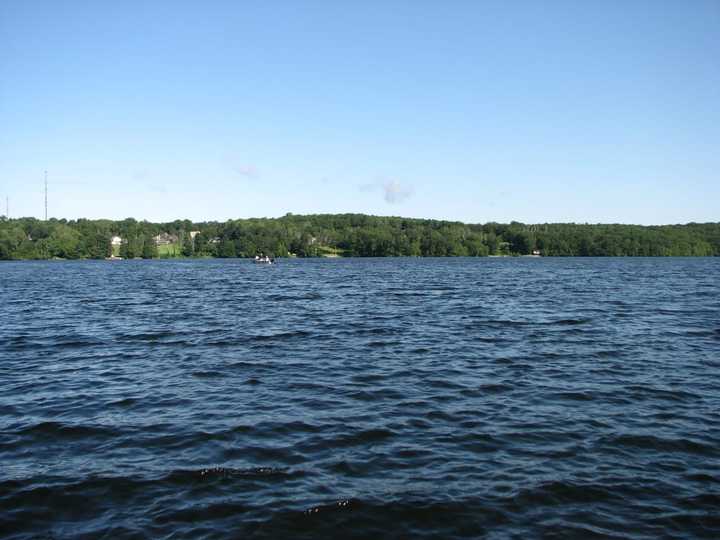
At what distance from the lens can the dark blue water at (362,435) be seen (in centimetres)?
950

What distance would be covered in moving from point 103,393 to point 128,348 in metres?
8.40

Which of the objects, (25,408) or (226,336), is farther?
(226,336)

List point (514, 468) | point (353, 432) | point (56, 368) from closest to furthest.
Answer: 1. point (514, 468)
2. point (353, 432)
3. point (56, 368)

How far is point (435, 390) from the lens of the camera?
1738 cm

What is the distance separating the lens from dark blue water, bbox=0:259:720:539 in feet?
31.2

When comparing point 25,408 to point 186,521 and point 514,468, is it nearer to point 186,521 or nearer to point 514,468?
point 186,521

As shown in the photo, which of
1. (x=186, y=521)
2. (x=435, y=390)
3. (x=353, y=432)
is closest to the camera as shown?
(x=186, y=521)

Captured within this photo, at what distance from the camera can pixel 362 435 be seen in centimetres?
1329

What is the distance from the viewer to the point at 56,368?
837 inches

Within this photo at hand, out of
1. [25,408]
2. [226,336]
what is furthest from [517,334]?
[25,408]

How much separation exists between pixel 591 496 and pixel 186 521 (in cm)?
704

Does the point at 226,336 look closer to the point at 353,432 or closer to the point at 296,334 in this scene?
the point at 296,334

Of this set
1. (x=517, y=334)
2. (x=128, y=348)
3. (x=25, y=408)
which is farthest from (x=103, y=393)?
(x=517, y=334)

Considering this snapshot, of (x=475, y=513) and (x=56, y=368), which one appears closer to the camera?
(x=475, y=513)
